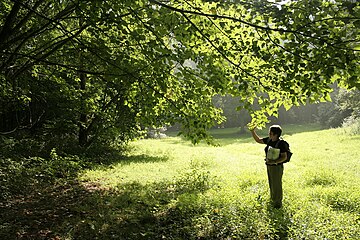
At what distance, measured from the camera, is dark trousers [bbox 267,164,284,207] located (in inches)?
290

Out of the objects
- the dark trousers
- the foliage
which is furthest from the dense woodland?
the foliage

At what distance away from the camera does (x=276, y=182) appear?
24.6 feet

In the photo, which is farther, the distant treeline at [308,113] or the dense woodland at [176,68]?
the distant treeline at [308,113]

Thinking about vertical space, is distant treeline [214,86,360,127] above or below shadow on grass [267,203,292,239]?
above

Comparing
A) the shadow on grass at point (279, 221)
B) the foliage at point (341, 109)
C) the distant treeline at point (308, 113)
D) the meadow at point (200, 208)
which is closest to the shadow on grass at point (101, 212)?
the meadow at point (200, 208)

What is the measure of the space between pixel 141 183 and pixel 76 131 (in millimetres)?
7765

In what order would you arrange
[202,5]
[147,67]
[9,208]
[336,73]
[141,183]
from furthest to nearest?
[141,183] → [9,208] → [147,67] → [202,5] → [336,73]

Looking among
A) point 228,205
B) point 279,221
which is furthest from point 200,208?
point 279,221

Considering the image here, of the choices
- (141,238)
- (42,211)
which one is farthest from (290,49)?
(42,211)

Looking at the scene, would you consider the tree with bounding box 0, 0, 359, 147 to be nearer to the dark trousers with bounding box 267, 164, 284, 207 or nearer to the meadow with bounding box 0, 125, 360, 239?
the dark trousers with bounding box 267, 164, 284, 207

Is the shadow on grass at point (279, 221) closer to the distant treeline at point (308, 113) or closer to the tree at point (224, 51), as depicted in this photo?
the tree at point (224, 51)

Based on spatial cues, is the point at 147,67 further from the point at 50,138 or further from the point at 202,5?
the point at 50,138

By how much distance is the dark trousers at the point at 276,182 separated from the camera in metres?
7.36

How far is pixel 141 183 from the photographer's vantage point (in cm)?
1095
